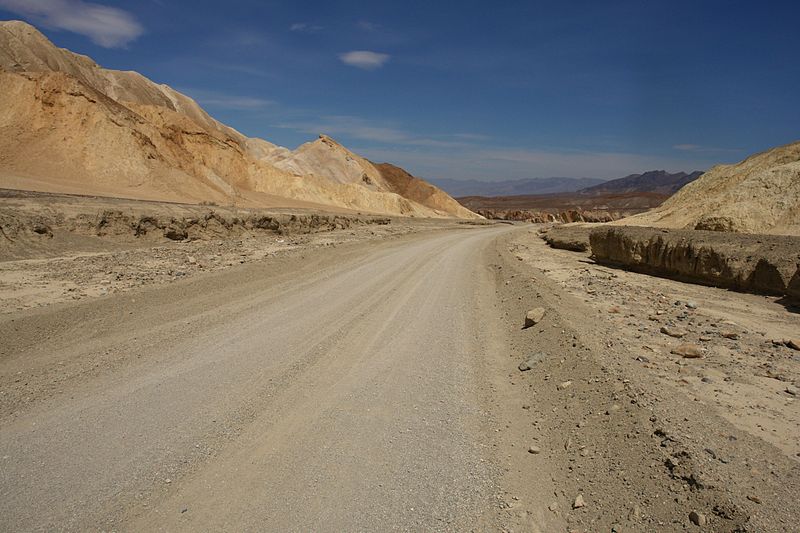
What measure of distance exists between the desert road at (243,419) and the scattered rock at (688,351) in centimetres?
244

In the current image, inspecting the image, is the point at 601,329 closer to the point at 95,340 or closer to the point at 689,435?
the point at 689,435

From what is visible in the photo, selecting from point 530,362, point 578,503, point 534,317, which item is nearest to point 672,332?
point 534,317

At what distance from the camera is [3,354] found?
6.05 m

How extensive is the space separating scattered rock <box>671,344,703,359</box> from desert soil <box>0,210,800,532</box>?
15 cm

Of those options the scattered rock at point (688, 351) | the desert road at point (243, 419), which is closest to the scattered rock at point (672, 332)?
the scattered rock at point (688, 351)

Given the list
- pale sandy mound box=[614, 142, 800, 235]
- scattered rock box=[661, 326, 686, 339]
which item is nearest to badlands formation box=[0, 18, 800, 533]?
scattered rock box=[661, 326, 686, 339]

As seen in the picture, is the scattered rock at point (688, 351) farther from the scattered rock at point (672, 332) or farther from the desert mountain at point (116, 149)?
the desert mountain at point (116, 149)

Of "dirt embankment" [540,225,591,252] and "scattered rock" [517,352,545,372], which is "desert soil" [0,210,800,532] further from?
"dirt embankment" [540,225,591,252]

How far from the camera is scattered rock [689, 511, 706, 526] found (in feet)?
9.43

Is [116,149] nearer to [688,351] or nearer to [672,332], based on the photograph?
[672,332]

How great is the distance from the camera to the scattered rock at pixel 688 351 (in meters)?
5.80

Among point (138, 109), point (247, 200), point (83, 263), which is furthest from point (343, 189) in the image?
point (83, 263)

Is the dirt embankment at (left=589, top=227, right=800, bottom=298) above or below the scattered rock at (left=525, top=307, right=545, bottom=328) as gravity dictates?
above

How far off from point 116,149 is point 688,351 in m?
43.2
